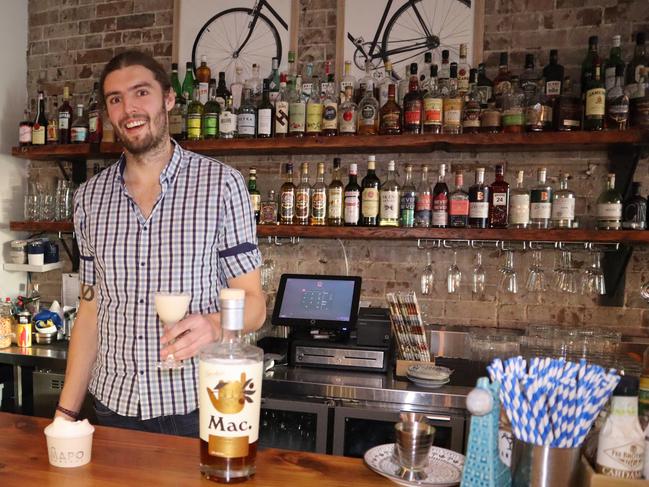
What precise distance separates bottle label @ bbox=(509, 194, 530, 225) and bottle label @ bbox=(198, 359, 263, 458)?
75.7 inches

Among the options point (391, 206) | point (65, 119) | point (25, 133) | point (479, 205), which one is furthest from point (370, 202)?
point (25, 133)

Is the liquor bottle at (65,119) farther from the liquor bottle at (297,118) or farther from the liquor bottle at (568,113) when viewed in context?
the liquor bottle at (568,113)

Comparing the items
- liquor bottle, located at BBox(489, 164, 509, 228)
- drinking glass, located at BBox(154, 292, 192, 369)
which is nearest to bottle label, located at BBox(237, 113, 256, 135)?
liquor bottle, located at BBox(489, 164, 509, 228)

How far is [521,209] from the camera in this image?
2604mm

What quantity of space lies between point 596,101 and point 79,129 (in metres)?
2.63

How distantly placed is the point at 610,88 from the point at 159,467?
2.40m

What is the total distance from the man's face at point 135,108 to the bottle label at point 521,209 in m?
1.62

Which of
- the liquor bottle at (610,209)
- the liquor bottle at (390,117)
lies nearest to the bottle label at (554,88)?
the liquor bottle at (610,209)

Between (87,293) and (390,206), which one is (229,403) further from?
(390,206)

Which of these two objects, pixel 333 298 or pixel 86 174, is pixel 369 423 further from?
pixel 86 174

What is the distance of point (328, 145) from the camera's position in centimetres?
277

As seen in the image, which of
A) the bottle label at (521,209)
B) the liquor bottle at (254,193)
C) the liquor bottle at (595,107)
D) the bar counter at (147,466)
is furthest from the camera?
the liquor bottle at (254,193)

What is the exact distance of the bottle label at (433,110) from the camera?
2.65m

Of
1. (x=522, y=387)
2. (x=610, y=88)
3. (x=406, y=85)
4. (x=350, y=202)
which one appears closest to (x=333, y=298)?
(x=350, y=202)
